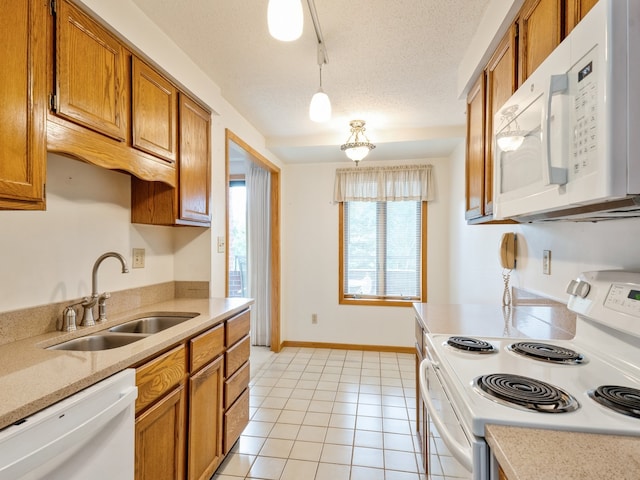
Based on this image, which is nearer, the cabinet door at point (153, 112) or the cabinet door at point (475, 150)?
the cabinet door at point (153, 112)

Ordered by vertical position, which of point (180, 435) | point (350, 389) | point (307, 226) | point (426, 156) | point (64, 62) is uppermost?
point (426, 156)

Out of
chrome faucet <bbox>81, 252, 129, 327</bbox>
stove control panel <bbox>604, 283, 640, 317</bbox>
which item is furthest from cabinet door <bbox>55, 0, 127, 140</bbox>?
stove control panel <bbox>604, 283, 640, 317</bbox>

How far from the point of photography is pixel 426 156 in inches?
149

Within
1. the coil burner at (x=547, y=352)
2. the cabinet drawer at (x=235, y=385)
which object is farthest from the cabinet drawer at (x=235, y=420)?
the coil burner at (x=547, y=352)

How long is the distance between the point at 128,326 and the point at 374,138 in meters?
2.64

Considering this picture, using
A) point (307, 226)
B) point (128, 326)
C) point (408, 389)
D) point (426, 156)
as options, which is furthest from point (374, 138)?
point (128, 326)

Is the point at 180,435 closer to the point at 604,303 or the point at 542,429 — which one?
the point at 542,429

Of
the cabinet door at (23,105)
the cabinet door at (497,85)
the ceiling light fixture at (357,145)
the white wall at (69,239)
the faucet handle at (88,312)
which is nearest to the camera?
the cabinet door at (23,105)

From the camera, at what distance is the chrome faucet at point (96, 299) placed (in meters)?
1.56

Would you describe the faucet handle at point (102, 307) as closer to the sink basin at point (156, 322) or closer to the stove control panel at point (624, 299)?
the sink basin at point (156, 322)

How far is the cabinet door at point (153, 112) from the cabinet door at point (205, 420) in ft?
3.97

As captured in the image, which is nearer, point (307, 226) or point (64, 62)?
point (64, 62)

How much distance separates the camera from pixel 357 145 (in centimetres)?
281

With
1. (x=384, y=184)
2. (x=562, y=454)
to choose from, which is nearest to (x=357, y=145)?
(x=384, y=184)
